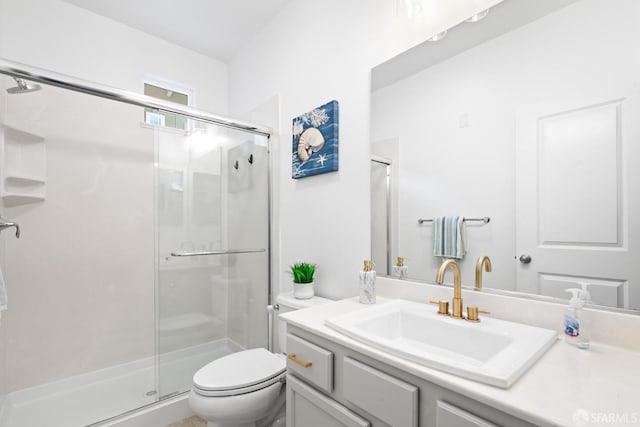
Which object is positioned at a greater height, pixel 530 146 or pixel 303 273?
pixel 530 146

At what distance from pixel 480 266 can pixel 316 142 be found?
108cm

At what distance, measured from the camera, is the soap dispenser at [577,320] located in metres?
0.83

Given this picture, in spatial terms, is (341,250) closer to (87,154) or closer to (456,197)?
(456,197)

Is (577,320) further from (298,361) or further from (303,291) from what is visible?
(303,291)

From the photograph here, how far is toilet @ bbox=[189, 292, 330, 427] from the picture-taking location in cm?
127

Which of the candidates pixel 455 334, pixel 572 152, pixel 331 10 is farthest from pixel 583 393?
pixel 331 10

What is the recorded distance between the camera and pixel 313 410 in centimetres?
101

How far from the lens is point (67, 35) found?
2.06 metres

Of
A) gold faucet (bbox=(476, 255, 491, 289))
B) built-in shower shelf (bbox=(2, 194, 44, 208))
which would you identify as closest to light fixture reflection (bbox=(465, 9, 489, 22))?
gold faucet (bbox=(476, 255, 491, 289))

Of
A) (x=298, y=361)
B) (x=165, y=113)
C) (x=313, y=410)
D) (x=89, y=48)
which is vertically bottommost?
(x=313, y=410)

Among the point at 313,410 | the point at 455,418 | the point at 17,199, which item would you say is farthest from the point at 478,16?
the point at 17,199

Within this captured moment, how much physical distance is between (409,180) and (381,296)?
57 centimetres

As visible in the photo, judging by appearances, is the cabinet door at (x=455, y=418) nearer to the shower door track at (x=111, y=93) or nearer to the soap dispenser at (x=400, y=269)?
the soap dispenser at (x=400, y=269)

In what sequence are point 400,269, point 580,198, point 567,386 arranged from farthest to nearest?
point 400,269 < point 580,198 < point 567,386
